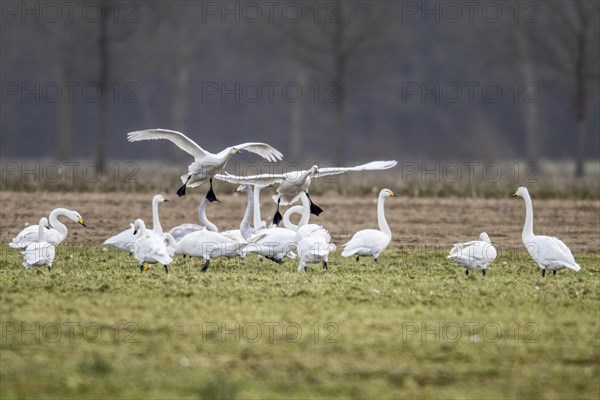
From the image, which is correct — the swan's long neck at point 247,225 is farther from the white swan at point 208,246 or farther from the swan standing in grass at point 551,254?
the swan standing in grass at point 551,254

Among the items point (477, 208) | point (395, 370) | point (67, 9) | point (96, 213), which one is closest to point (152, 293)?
point (395, 370)

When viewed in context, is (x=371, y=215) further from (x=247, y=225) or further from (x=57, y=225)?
(x=57, y=225)

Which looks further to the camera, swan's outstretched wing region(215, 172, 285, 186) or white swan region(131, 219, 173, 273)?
swan's outstretched wing region(215, 172, 285, 186)

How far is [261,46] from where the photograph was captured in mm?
37094

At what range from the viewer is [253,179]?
15.8m

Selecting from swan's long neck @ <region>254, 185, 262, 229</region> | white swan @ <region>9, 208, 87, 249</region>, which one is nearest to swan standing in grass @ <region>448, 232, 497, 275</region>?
swan's long neck @ <region>254, 185, 262, 229</region>

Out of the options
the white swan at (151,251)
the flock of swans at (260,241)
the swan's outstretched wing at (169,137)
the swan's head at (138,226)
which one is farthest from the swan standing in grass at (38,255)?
the swan's outstretched wing at (169,137)

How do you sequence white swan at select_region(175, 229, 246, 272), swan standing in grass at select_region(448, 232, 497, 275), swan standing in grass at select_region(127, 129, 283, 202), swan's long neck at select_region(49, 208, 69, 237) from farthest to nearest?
1. swan standing in grass at select_region(127, 129, 283, 202)
2. swan's long neck at select_region(49, 208, 69, 237)
3. white swan at select_region(175, 229, 246, 272)
4. swan standing in grass at select_region(448, 232, 497, 275)

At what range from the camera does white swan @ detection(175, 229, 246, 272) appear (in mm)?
12703

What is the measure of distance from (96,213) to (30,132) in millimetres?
36026

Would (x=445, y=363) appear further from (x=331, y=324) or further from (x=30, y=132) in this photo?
(x=30, y=132)

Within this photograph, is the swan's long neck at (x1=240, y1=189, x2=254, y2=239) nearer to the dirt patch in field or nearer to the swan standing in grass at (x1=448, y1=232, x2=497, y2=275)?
the dirt patch in field

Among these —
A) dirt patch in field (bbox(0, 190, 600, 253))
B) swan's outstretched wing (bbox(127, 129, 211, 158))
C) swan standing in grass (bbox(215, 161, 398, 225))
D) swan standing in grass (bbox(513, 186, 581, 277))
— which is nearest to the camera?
swan standing in grass (bbox(513, 186, 581, 277))

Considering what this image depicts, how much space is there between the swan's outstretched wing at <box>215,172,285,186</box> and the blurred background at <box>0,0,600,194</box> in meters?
10.4
